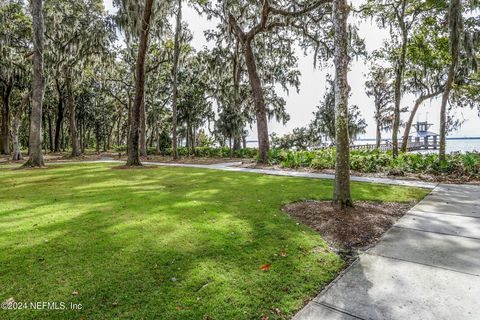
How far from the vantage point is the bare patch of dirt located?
4.17 m

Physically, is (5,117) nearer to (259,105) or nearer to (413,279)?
(259,105)

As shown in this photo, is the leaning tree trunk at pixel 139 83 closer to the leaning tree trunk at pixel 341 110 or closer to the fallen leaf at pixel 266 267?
the leaning tree trunk at pixel 341 110

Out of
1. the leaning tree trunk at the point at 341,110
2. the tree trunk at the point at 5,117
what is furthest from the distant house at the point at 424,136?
the tree trunk at the point at 5,117

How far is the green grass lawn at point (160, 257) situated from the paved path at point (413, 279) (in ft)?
0.91

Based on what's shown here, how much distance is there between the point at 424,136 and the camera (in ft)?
119

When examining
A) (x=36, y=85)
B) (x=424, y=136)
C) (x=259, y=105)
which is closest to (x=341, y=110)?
(x=259, y=105)

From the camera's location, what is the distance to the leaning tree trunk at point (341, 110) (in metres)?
5.42

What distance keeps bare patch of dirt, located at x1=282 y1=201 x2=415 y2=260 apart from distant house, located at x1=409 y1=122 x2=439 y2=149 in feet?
109

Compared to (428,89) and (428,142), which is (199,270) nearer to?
(428,89)

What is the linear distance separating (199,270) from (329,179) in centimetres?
755

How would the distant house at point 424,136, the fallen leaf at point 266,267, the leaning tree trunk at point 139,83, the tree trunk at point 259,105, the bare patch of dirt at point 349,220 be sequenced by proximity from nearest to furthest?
the fallen leaf at point 266,267, the bare patch of dirt at point 349,220, the leaning tree trunk at point 139,83, the tree trunk at point 259,105, the distant house at point 424,136

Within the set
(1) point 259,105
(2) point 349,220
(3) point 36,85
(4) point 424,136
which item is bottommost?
(2) point 349,220

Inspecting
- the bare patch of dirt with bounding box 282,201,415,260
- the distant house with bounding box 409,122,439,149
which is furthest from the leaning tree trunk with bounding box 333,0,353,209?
the distant house with bounding box 409,122,439,149

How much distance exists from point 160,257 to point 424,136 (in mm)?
41621
